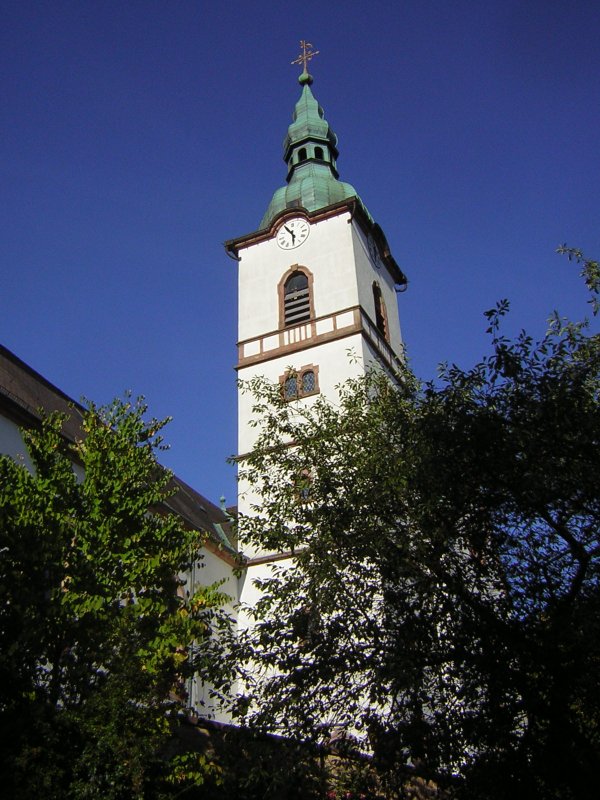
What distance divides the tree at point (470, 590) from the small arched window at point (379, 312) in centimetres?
1856

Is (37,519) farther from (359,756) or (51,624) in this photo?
(359,756)

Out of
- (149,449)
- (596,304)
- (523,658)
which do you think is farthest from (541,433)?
(149,449)

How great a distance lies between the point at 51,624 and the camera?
33.2ft

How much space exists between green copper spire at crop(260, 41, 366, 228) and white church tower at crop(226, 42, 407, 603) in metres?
0.09

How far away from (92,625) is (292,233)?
76.9 ft

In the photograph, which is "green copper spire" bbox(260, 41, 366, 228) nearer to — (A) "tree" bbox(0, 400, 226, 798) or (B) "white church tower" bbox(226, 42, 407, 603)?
(B) "white church tower" bbox(226, 42, 407, 603)

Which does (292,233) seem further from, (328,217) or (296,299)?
(296,299)

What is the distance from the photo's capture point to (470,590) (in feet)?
35.1

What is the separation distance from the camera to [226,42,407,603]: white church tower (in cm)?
2639

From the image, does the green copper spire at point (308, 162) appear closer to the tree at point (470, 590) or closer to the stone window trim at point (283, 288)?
the stone window trim at point (283, 288)

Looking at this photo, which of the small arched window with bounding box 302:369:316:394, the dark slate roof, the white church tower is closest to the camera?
the dark slate roof

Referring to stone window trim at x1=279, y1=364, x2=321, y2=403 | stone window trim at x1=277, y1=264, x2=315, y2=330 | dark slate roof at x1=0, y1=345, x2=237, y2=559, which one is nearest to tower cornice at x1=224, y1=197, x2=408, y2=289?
stone window trim at x1=277, y1=264, x2=315, y2=330

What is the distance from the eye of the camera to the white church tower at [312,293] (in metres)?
26.4

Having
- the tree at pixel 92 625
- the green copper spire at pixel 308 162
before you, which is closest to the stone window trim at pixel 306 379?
the green copper spire at pixel 308 162
